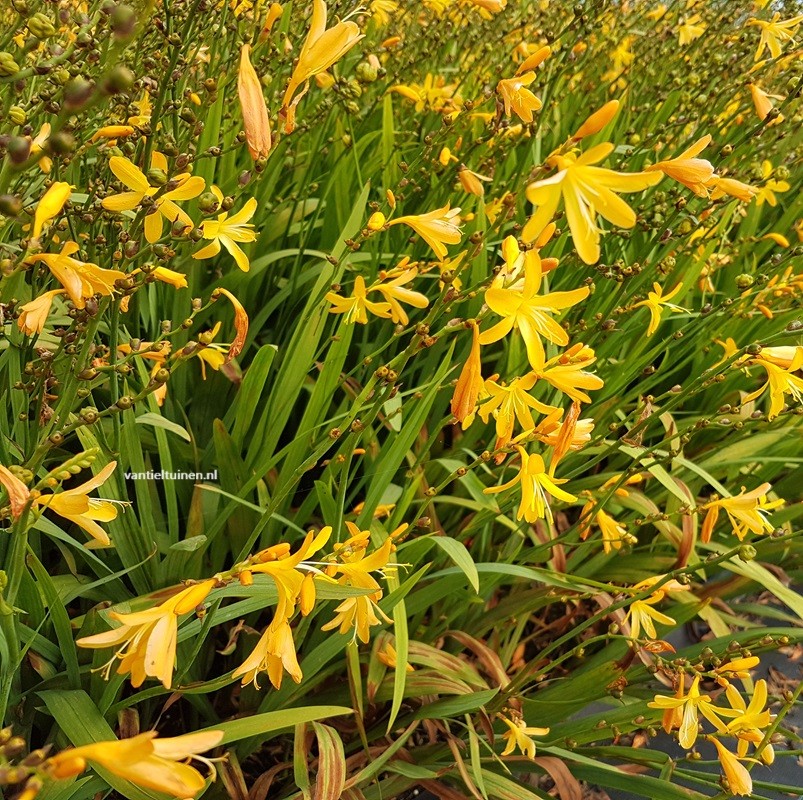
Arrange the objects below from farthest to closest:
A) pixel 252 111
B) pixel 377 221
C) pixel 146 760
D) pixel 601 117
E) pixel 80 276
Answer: pixel 377 221, pixel 252 111, pixel 80 276, pixel 601 117, pixel 146 760

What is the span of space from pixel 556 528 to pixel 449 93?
153 centimetres

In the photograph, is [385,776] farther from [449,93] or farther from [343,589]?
[449,93]

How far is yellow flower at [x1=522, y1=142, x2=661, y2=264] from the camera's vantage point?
89cm

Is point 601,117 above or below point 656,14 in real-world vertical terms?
above

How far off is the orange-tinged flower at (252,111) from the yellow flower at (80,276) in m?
0.29

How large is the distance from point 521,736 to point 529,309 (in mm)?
1016

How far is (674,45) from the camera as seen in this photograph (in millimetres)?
3523

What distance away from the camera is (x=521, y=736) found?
5.81 feet

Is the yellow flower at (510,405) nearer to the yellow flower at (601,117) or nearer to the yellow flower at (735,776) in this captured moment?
the yellow flower at (601,117)

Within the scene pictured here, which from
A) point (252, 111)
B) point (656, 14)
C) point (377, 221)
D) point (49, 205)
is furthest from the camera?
point (656, 14)

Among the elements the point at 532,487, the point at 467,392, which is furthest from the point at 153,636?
the point at 532,487

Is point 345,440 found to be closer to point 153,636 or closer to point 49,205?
point 153,636

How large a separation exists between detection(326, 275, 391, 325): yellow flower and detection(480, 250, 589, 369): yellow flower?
0.44 meters

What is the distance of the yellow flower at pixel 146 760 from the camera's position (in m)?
0.65
